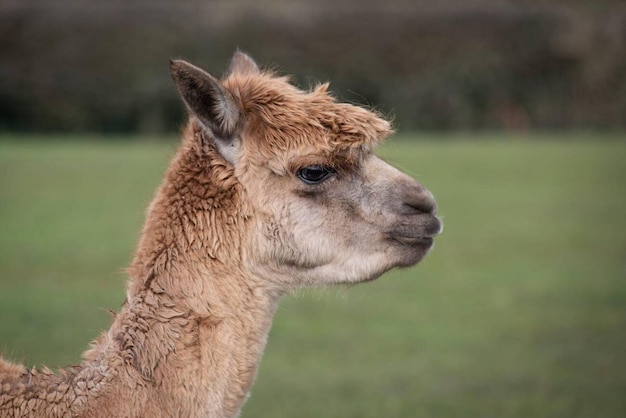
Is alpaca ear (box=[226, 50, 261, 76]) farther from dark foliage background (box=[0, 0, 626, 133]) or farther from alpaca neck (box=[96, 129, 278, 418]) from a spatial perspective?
dark foliage background (box=[0, 0, 626, 133])

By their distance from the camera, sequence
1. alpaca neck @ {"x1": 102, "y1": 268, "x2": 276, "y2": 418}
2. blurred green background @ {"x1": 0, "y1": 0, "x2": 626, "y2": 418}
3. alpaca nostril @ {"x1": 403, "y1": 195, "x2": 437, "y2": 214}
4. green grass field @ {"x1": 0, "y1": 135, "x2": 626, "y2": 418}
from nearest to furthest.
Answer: alpaca neck @ {"x1": 102, "y1": 268, "x2": 276, "y2": 418}
alpaca nostril @ {"x1": 403, "y1": 195, "x2": 437, "y2": 214}
green grass field @ {"x1": 0, "y1": 135, "x2": 626, "y2": 418}
blurred green background @ {"x1": 0, "y1": 0, "x2": 626, "y2": 418}

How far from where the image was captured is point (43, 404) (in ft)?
14.0

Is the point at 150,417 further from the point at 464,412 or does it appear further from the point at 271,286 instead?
the point at 464,412

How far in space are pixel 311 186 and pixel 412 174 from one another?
54.5 inches

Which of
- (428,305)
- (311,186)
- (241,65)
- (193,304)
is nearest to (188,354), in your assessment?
(193,304)

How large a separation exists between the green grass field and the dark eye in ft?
2.30

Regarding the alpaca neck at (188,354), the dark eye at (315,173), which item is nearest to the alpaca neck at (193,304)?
the alpaca neck at (188,354)

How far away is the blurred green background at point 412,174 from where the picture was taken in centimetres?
1127

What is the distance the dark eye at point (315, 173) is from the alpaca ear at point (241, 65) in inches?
35.4

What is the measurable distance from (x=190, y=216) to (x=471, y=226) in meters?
19.6

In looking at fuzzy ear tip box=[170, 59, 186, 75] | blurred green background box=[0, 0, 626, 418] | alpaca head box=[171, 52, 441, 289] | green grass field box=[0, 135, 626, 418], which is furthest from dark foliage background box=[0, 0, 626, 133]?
fuzzy ear tip box=[170, 59, 186, 75]

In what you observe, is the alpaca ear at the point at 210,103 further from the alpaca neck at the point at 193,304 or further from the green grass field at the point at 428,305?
the green grass field at the point at 428,305

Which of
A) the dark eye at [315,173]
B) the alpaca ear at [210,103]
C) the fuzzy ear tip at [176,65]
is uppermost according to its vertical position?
the fuzzy ear tip at [176,65]

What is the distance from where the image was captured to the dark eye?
4.64 m
